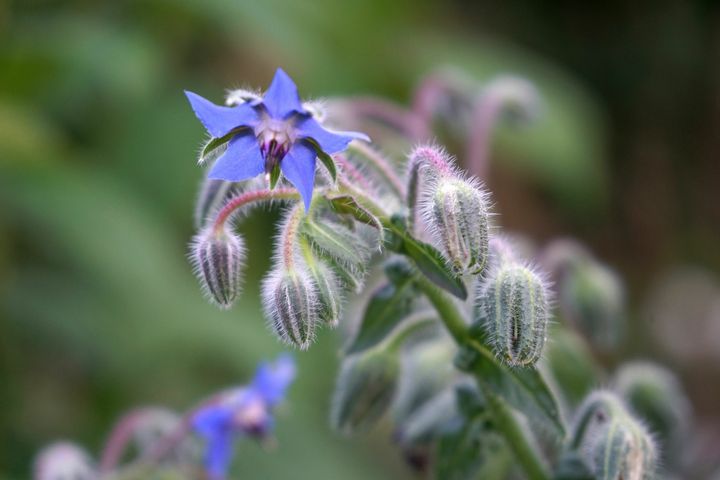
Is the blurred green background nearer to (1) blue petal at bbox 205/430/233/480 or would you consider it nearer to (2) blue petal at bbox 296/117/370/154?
(1) blue petal at bbox 205/430/233/480

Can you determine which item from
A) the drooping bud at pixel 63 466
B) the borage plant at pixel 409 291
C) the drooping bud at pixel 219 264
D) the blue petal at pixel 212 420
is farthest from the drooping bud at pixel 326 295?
the drooping bud at pixel 63 466

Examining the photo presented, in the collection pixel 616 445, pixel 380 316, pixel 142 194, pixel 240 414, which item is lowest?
pixel 616 445

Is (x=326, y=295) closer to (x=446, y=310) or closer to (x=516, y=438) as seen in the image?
(x=446, y=310)

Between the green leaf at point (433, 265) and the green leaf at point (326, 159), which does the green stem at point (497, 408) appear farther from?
the green leaf at point (326, 159)

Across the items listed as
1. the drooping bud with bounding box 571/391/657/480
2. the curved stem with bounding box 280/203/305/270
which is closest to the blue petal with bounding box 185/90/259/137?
the curved stem with bounding box 280/203/305/270

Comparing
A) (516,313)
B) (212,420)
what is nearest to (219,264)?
(516,313)

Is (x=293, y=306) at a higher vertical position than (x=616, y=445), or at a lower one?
higher
